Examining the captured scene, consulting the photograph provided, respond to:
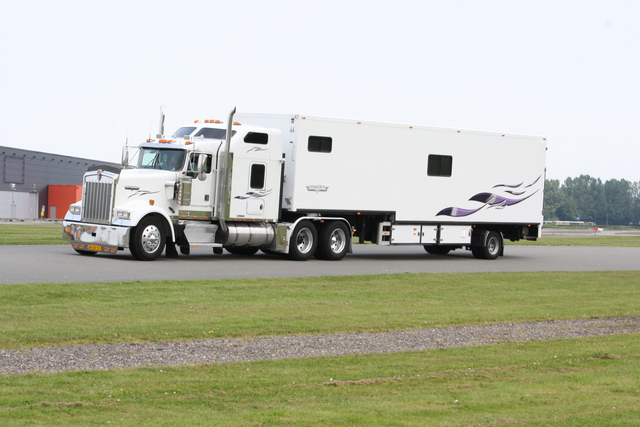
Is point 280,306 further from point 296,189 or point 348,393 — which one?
point 296,189

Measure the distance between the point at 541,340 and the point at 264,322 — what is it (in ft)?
12.8

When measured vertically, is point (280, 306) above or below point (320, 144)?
below

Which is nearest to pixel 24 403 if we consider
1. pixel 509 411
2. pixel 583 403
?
pixel 509 411

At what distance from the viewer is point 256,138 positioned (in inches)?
944

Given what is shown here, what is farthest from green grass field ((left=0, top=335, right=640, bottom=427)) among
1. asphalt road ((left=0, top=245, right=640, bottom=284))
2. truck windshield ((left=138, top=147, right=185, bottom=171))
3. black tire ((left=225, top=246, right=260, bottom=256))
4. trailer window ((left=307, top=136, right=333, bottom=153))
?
black tire ((left=225, top=246, right=260, bottom=256))

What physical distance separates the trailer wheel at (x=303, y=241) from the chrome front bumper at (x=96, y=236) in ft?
16.3

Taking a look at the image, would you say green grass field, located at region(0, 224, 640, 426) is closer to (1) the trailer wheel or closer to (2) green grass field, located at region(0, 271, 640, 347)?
(2) green grass field, located at region(0, 271, 640, 347)

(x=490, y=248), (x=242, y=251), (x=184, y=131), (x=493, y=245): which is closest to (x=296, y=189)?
(x=184, y=131)

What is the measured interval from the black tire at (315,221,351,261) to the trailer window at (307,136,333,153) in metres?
2.22

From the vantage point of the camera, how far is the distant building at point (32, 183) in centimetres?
7231

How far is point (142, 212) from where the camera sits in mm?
21859

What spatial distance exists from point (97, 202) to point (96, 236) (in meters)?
0.90

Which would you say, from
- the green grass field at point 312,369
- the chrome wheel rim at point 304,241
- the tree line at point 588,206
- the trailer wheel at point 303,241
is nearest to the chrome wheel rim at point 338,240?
the trailer wheel at point 303,241

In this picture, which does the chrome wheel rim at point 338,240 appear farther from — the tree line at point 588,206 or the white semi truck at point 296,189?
the tree line at point 588,206
